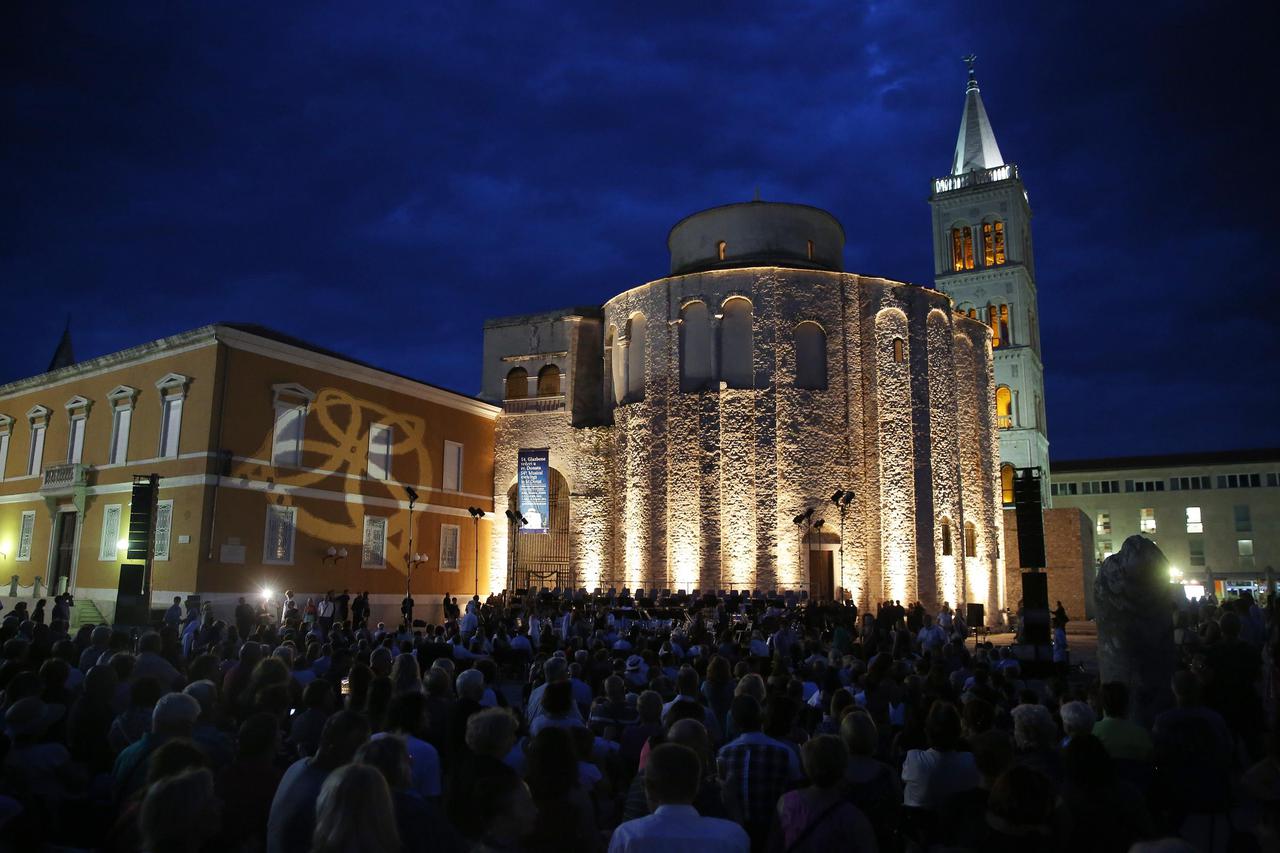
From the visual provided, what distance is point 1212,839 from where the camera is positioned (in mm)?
5652

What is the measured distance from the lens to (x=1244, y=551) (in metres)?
61.5

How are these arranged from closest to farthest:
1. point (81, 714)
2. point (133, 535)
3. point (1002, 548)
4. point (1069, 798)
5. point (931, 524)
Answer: point (1069, 798), point (81, 714), point (133, 535), point (931, 524), point (1002, 548)

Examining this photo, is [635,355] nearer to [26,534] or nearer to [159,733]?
[26,534]

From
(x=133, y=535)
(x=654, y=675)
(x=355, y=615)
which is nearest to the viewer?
(x=654, y=675)

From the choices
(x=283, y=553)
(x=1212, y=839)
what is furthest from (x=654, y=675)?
(x=283, y=553)

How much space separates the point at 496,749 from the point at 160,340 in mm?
26273

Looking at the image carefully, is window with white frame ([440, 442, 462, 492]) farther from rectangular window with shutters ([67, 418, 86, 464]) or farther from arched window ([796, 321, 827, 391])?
arched window ([796, 321, 827, 391])

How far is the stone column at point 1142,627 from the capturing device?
9.25 metres

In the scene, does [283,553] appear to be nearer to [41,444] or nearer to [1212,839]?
[41,444]

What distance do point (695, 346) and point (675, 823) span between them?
2843 cm

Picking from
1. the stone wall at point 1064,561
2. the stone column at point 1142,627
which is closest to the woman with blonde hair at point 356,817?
the stone column at point 1142,627

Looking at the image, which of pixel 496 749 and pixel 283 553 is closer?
pixel 496 749

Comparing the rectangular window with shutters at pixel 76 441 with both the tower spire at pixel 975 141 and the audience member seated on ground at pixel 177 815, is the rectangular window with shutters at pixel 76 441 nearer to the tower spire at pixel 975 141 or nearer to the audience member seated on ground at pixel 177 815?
the audience member seated on ground at pixel 177 815

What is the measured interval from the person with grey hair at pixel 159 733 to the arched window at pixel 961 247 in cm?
4992
